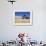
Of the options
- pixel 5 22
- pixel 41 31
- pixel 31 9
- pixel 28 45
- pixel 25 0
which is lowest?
pixel 28 45

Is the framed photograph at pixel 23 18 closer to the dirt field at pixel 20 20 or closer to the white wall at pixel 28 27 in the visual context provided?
the dirt field at pixel 20 20

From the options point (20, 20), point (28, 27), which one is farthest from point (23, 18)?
point (28, 27)

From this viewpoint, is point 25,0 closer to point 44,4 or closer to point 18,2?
point 18,2

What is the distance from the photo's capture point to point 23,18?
Result: 471 cm

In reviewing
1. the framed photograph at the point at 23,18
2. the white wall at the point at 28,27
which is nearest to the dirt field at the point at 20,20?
the framed photograph at the point at 23,18

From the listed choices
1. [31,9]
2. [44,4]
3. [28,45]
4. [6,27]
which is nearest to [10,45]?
[28,45]

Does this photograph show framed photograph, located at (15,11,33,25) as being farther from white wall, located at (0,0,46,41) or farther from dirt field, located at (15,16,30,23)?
white wall, located at (0,0,46,41)

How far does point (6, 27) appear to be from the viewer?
15.4ft

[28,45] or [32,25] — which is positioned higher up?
[32,25]

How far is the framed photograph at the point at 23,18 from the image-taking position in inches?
184

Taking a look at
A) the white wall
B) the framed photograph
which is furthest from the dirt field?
the white wall

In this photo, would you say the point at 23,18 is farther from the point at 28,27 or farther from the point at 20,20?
the point at 28,27

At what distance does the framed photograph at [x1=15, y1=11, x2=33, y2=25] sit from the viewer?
15.3 feet

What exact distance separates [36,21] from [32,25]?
0.67 ft
